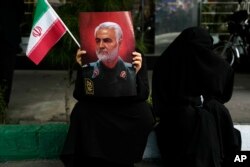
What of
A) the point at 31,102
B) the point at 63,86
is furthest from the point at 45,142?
the point at 63,86

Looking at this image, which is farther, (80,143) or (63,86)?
(63,86)

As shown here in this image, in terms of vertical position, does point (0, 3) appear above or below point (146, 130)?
above

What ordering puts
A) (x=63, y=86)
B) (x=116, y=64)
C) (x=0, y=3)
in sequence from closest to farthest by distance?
1. (x=116, y=64)
2. (x=0, y=3)
3. (x=63, y=86)

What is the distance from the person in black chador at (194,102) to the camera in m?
3.89

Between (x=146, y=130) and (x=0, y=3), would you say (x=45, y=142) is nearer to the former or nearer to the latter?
(x=146, y=130)

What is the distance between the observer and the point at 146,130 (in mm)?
3943

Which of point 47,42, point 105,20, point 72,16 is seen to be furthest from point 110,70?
point 72,16

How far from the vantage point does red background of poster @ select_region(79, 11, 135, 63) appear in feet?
12.3

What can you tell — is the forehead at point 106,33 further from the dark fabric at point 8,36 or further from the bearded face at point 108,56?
the dark fabric at point 8,36

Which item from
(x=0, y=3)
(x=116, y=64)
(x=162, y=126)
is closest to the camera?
(x=116, y=64)

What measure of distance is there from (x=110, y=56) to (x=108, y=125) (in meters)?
0.52

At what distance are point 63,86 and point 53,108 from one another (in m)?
1.43

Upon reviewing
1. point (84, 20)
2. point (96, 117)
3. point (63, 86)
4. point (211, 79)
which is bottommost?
point (63, 86)

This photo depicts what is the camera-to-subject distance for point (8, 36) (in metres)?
5.36
